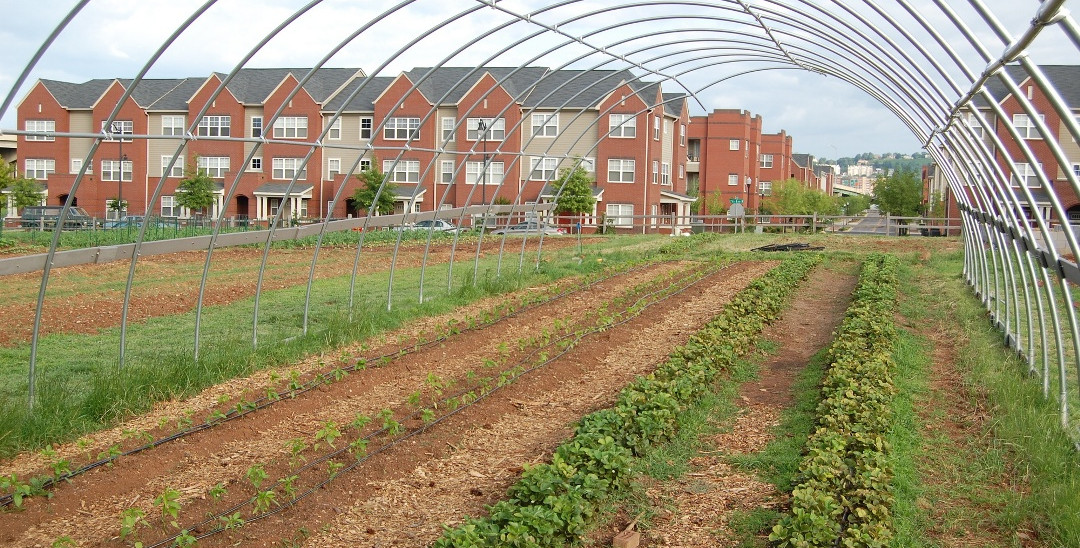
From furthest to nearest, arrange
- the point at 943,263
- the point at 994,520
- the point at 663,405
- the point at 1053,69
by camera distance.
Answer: the point at 1053,69 → the point at 943,263 → the point at 663,405 → the point at 994,520

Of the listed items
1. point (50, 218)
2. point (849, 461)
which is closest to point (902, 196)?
point (50, 218)

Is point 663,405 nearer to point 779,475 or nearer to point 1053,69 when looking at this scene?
point 779,475

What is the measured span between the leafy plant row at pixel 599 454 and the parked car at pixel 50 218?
82.7 ft

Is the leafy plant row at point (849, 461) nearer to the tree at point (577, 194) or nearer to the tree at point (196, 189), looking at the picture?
the tree at point (196, 189)

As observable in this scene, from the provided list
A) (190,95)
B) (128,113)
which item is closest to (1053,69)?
(190,95)

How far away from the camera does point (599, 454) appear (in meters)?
6.70

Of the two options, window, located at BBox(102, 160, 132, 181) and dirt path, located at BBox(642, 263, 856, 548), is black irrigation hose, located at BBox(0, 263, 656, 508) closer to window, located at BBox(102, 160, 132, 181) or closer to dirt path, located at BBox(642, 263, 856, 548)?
dirt path, located at BBox(642, 263, 856, 548)

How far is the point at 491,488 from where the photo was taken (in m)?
6.93

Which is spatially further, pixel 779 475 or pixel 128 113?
pixel 128 113

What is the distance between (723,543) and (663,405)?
223 cm

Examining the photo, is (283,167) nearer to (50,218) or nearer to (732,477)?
(50,218)

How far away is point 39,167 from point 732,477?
44575mm

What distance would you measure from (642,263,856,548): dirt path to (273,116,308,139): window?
34207mm

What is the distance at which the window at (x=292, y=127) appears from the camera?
1700 inches
